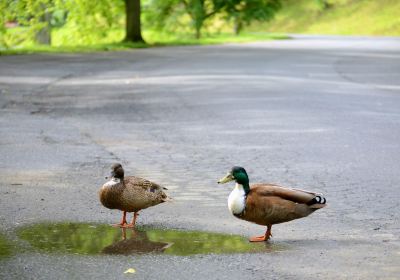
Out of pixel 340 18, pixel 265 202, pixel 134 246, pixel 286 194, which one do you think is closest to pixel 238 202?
pixel 265 202

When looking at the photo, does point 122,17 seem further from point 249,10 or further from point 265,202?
point 265,202

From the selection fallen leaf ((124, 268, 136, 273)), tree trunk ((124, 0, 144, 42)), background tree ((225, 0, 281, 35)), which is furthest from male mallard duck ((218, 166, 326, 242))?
background tree ((225, 0, 281, 35))

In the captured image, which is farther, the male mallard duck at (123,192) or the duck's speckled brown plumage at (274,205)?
the male mallard duck at (123,192)

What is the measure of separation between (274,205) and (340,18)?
8218cm

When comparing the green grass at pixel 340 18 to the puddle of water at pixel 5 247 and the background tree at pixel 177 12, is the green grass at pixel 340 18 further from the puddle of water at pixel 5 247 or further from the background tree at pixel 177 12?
the puddle of water at pixel 5 247

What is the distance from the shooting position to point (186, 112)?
52.6ft

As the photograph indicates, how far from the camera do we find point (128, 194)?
24.0 feet

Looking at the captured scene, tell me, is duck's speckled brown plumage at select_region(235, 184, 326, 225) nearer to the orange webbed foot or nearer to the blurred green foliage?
the orange webbed foot

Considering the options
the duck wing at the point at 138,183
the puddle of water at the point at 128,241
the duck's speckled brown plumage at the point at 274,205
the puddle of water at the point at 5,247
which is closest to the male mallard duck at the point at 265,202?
the duck's speckled brown plumage at the point at 274,205

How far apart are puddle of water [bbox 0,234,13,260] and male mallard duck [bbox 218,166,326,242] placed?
5.46 ft

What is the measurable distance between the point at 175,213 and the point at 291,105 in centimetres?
915

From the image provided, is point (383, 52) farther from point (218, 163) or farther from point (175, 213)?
point (175, 213)

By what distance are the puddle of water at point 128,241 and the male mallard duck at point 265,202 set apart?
0.75 ft

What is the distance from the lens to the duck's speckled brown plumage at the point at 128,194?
7312mm
